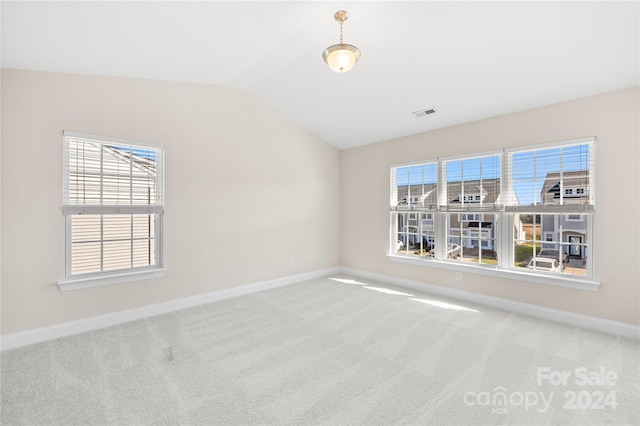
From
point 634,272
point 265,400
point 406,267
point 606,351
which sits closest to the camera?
point 265,400

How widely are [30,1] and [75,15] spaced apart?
25 cm

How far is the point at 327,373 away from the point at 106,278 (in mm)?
2681

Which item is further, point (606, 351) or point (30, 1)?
point (606, 351)

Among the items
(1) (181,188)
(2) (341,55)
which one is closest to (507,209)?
(2) (341,55)

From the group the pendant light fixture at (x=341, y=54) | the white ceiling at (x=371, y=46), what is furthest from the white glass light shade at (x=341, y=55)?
the white ceiling at (x=371, y=46)

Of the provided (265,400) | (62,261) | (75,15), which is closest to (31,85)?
(75,15)

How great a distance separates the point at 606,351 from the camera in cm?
265

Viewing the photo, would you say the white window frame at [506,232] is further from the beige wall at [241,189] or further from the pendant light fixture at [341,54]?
the pendant light fixture at [341,54]

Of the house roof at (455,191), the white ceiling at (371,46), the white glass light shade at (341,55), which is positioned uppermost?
the white ceiling at (371,46)

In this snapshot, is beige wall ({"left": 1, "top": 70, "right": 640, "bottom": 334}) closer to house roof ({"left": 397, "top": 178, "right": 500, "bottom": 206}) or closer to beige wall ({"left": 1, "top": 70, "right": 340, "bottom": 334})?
beige wall ({"left": 1, "top": 70, "right": 340, "bottom": 334})

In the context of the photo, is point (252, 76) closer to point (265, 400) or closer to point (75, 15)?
point (75, 15)

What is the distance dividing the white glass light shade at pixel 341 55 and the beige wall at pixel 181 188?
2245mm

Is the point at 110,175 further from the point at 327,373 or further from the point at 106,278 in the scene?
the point at 327,373

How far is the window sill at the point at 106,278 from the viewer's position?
118 inches
